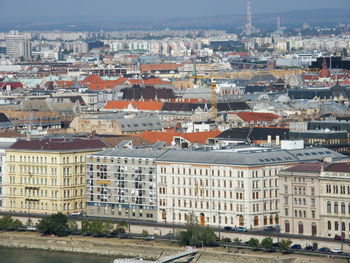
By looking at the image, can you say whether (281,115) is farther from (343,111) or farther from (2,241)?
(2,241)

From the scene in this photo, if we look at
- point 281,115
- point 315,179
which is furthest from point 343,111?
point 315,179

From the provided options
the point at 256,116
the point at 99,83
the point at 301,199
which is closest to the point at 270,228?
the point at 301,199

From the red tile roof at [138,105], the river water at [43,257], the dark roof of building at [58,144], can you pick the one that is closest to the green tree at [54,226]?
the river water at [43,257]

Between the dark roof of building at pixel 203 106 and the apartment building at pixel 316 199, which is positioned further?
the dark roof of building at pixel 203 106

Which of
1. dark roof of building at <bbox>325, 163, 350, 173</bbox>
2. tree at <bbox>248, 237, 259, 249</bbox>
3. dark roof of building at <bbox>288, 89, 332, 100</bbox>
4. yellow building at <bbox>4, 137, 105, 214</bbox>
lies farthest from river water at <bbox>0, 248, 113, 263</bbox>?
dark roof of building at <bbox>288, 89, 332, 100</bbox>

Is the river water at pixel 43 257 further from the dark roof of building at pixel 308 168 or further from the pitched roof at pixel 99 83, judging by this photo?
the pitched roof at pixel 99 83
